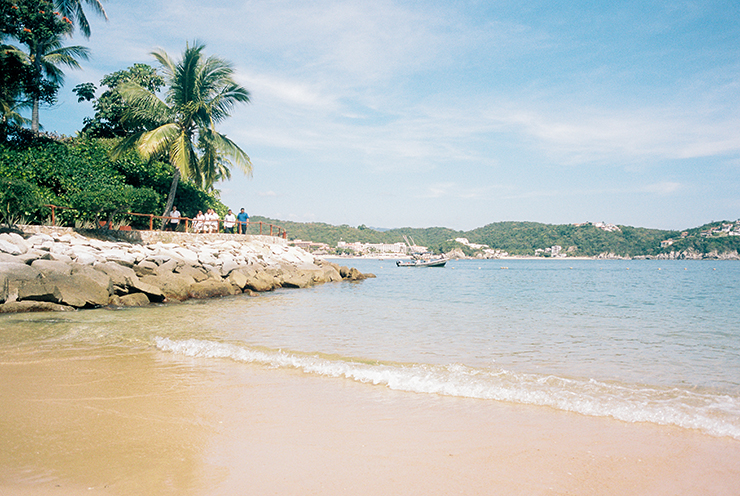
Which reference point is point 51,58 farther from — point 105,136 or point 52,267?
point 52,267

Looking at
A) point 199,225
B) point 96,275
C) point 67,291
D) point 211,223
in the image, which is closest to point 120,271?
point 96,275

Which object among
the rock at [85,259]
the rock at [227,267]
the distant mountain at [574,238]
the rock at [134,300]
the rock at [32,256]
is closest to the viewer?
the rock at [32,256]

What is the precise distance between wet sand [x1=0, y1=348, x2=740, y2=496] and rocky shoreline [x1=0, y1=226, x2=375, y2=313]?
24.4 ft

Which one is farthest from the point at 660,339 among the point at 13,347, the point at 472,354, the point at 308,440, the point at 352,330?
the point at 13,347

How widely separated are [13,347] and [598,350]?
35.5ft

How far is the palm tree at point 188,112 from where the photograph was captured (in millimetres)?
21562

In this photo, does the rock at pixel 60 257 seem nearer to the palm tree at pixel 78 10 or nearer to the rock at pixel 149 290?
the rock at pixel 149 290

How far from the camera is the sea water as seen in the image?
5.61 metres

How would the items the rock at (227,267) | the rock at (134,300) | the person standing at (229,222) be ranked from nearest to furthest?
1. the rock at (134,300)
2. the rock at (227,267)
3. the person standing at (229,222)

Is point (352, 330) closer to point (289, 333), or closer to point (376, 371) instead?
point (289, 333)

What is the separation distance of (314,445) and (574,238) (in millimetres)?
145502

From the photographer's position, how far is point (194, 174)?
890 inches

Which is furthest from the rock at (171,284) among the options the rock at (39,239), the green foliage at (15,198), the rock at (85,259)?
the green foliage at (15,198)

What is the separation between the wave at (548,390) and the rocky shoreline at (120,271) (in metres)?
7.61
